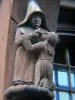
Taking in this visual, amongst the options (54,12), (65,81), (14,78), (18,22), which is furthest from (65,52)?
(14,78)

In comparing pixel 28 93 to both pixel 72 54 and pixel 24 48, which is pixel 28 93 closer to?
pixel 24 48

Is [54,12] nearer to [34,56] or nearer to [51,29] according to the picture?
[51,29]

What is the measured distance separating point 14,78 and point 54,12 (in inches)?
33.4

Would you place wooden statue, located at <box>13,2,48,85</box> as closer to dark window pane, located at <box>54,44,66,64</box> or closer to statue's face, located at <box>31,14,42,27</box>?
statue's face, located at <box>31,14,42,27</box>

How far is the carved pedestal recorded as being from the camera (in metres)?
3.25

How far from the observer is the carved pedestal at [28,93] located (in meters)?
3.25

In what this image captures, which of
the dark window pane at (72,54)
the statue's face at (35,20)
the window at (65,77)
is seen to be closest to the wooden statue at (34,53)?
the statue's face at (35,20)

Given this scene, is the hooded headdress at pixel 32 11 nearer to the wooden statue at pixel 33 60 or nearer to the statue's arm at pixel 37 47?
the wooden statue at pixel 33 60

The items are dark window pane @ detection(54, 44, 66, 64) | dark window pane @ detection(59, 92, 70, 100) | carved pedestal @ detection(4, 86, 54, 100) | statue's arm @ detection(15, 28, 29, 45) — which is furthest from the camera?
dark window pane @ detection(54, 44, 66, 64)

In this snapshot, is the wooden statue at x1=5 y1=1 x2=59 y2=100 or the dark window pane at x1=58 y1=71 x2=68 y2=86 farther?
the dark window pane at x1=58 y1=71 x2=68 y2=86

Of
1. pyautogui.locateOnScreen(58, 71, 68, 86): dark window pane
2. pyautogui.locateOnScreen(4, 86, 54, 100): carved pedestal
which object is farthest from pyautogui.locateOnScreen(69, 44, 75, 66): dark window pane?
pyautogui.locateOnScreen(4, 86, 54, 100): carved pedestal

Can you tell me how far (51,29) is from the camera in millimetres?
3861

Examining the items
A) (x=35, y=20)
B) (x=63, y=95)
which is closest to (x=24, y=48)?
(x=35, y=20)

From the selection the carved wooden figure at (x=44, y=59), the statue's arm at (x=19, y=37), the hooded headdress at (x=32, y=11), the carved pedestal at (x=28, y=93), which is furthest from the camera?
the hooded headdress at (x=32, y=11)
